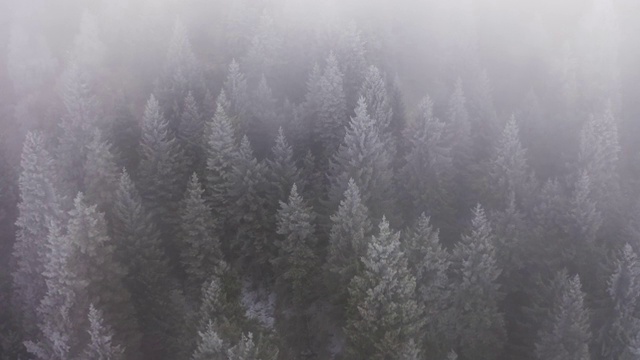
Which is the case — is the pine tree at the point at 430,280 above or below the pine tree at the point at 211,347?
above

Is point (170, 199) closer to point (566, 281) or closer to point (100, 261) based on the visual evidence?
point (100, 261)

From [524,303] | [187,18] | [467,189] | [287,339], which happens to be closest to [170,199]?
[287,339]

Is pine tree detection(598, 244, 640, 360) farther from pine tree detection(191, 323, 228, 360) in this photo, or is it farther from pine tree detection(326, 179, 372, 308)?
pine tree detection(191, 323, 228, 360)

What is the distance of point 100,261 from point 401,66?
4438 centimetres

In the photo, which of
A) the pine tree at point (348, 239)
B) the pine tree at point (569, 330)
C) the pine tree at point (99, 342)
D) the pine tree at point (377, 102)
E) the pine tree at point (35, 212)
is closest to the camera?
the pine tree at point (99, 342)

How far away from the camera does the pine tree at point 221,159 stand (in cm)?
4159

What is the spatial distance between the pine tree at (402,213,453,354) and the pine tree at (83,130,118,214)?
2225 cm


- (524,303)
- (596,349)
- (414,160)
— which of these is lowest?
(596,349)

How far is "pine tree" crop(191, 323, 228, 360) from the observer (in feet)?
90.3

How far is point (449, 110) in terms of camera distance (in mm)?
47812

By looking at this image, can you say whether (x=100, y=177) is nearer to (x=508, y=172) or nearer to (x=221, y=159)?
(x=221, y=159)

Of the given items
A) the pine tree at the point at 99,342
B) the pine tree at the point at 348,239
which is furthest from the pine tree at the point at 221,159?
the pine tree at the point at 99,342

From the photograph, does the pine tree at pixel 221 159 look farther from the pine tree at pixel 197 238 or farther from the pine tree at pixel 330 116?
the pine tree at pixel 330 116

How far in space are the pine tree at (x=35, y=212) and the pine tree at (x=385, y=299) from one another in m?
21.0
